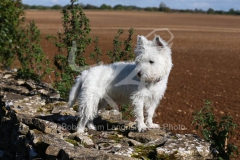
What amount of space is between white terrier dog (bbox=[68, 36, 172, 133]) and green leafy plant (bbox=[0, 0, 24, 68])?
5.98 metres

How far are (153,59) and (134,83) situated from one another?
55cm

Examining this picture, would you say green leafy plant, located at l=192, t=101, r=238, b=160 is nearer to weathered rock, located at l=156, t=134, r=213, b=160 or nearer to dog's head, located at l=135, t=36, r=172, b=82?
weathered rock, located at l=156, t=134, r=213, b=160

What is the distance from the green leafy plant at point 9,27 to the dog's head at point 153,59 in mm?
6678

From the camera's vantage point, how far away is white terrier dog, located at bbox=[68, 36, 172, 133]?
4.83 metres

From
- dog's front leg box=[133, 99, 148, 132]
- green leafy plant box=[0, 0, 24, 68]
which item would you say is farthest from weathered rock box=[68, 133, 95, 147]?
green leafy plant box=[0, 0, 24, 68]

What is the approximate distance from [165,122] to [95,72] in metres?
4.67

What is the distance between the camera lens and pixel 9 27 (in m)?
11.3

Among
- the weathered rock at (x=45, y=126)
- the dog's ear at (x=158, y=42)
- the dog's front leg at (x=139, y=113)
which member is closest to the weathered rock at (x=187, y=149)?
the dog's front leg at (x=139, y=113)

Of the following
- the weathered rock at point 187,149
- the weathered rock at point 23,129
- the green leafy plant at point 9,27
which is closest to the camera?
the weathered rock at point 187,149

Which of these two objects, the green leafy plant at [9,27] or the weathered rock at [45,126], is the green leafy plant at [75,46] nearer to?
the weathered rock at [45,126]

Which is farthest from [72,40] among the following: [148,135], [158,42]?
[148,135]

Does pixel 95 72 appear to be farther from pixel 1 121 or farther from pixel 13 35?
pixel 13 35

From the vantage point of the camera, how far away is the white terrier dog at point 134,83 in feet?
15.9

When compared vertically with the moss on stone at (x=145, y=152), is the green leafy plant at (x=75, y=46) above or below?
above
